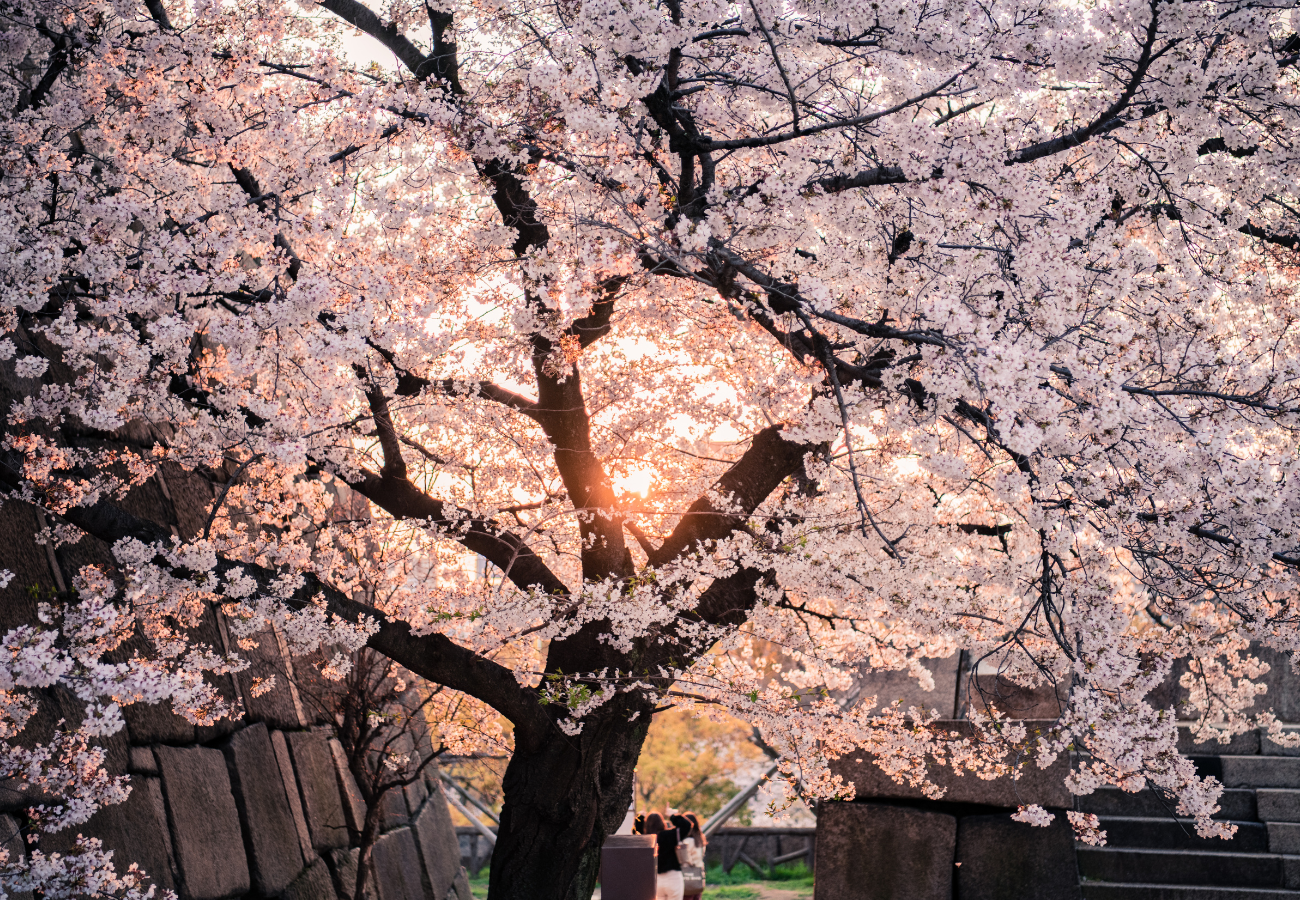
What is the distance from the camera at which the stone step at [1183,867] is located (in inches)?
303

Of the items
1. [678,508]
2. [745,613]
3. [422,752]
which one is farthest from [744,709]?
[422,752]

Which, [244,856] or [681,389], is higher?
[681,389]

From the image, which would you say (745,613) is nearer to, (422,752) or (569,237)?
(569,237)

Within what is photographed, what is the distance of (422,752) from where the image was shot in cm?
1164

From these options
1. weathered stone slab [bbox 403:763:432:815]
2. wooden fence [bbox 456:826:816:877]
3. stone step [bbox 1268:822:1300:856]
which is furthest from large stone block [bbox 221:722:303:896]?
wooden fence [bbox 456:826:816:877]

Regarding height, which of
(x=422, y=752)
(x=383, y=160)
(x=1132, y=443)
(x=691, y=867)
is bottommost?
(x=691, y=867)

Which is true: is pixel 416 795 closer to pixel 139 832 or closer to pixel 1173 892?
pixel 139 832

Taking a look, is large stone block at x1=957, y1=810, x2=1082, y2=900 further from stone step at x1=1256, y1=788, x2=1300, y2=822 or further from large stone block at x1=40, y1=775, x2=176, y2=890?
large stone block at x1=40, y1=775, x2=176, y2=890

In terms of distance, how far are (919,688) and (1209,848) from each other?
2.65m

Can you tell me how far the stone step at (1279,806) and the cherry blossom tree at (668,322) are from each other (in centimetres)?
164

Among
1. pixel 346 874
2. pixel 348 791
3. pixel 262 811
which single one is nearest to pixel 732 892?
pixel 348 791

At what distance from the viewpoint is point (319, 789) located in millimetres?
7980

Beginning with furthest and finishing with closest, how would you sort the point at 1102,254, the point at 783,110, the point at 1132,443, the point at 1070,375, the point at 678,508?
the point at 678,508, the point at 783,110, the point at 1102,254, the point at 1132,443, the point at 1070,375

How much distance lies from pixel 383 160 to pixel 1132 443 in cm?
480
